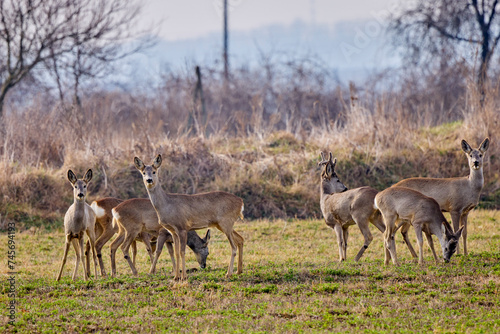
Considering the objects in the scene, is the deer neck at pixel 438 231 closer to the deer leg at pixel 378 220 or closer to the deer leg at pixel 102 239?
the deer leg at pixel 378 220

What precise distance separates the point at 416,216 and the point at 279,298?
2.92 metres

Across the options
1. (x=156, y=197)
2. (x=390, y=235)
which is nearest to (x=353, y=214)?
(x=390, y=235)

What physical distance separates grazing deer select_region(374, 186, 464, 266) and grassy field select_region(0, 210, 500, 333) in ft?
1.14

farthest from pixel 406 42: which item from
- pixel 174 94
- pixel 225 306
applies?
pixel 225 306

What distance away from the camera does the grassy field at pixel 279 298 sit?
290 inches

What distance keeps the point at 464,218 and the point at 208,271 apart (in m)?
4.82

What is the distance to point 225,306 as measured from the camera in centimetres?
815

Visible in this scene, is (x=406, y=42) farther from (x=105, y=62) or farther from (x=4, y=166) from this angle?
(x=4, y=166)

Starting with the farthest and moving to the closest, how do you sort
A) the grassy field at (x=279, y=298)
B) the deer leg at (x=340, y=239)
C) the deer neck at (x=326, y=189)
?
the deer neck at (x=326, y=189), the deer leg at (x=340, y=239), the grassy field at (x=279, y=298)

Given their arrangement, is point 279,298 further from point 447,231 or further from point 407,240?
point 407,240

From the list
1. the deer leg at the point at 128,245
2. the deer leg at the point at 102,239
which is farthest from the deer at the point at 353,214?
the deer leg at the point at 102,239

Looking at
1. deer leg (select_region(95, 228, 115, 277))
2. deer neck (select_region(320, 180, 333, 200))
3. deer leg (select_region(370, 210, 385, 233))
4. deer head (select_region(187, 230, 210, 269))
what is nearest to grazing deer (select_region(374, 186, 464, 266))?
deer leg (select_region(370, 210, 385, 233))

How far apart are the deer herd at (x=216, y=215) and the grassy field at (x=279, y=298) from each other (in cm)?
44

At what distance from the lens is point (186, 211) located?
33.1ft
